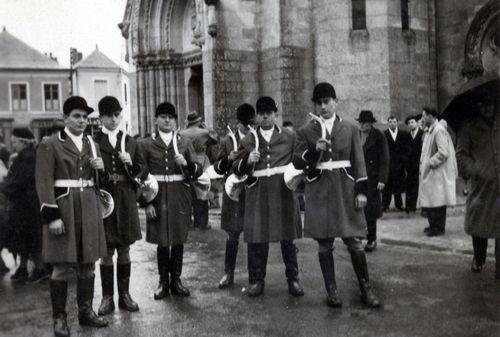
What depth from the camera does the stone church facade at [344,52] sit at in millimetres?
15344

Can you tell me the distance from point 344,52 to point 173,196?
1015cm

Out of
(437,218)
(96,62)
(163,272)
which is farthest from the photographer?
(96,62)

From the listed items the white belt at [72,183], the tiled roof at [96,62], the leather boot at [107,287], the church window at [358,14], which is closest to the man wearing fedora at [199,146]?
the leather boot at [107,287]

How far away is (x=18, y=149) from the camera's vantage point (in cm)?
798

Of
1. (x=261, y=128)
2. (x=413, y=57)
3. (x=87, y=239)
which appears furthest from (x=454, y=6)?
(x=87, y=239)

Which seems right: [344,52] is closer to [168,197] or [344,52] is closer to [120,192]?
[168,197]

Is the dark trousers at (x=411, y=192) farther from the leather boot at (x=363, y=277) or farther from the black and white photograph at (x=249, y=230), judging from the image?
the leather boot at (x=363, y=277)

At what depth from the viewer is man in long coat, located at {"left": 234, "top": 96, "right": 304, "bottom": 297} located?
6660 millimetres

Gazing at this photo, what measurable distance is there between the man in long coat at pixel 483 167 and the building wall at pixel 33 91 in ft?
52.9

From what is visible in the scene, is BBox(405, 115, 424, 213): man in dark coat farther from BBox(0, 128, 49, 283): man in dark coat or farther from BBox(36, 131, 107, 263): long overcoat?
BBox(36, 131, 107, 263): long overcoat

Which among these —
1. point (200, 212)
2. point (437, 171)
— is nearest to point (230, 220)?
point (200, 212)

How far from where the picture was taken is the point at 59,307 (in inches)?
218

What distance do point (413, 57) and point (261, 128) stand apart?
10.1 metres

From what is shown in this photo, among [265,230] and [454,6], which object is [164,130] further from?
[454,6]
